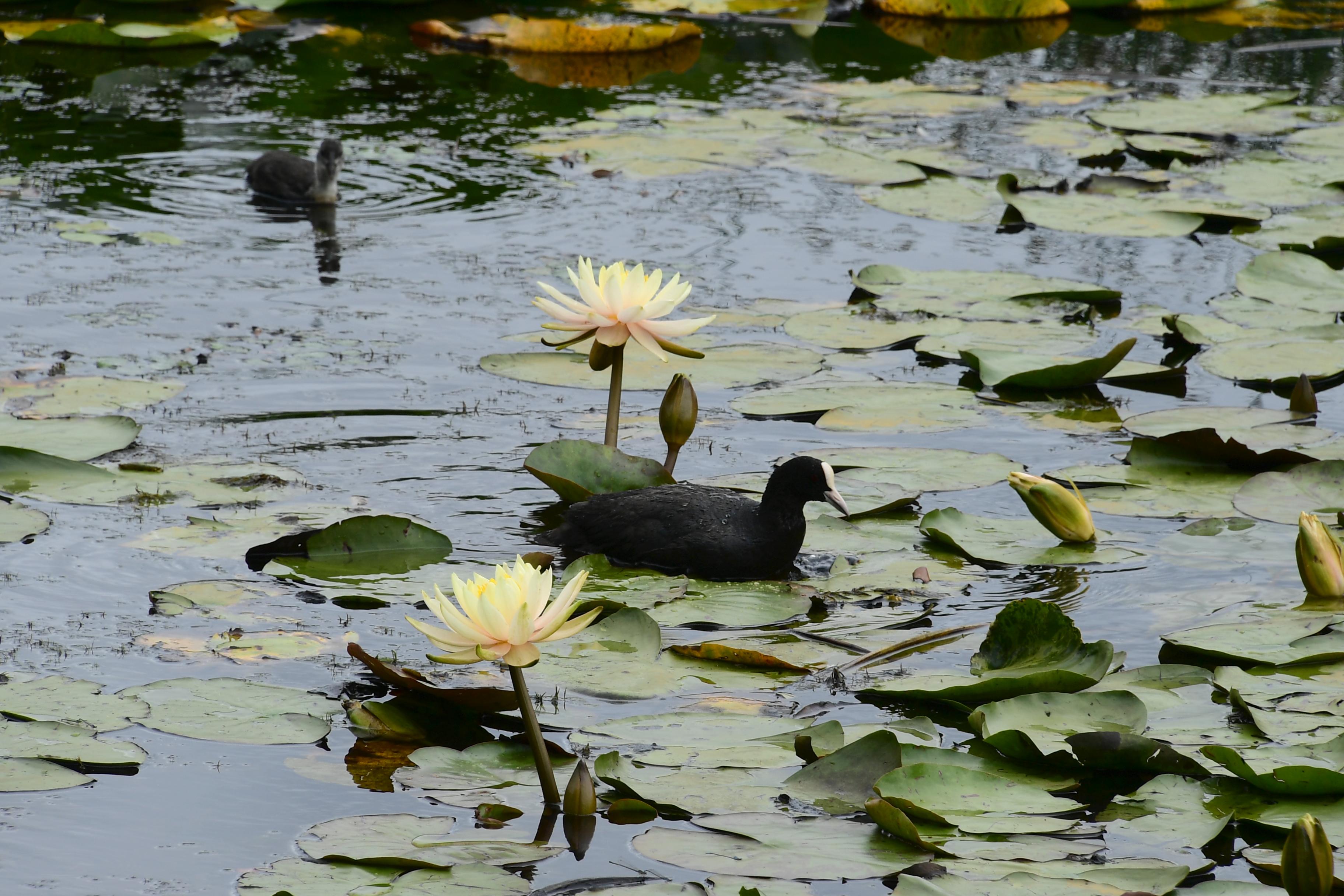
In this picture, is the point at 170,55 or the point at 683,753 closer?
the point at 683,753

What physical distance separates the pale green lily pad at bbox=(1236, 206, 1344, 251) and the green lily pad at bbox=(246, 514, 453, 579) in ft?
15.7

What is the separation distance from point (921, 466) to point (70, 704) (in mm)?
2764

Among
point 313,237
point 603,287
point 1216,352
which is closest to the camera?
point 603,287

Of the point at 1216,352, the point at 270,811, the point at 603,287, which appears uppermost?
the point at 603,287

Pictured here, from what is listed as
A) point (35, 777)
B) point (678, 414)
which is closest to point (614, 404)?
point (678, 414)

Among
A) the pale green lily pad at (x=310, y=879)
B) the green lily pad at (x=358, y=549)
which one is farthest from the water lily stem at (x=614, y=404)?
the pale green lily pad at (x=310, y=879)

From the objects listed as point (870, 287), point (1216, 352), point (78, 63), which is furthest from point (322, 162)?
point (1216, 352)

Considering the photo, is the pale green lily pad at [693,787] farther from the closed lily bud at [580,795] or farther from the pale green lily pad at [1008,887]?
the pale green lily pad at [1008,887]

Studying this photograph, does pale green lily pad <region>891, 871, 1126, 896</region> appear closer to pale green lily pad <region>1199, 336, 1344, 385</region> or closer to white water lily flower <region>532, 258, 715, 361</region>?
white water lily flower <region>532, 258, 715, 361</region>

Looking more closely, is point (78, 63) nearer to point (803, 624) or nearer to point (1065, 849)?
point (803, 624)

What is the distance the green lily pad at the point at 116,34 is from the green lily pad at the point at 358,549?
8.75 m

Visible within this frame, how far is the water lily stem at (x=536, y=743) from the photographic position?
3.12m

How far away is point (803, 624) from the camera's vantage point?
14.2 feet

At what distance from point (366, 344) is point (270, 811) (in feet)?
11.5
